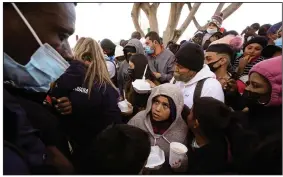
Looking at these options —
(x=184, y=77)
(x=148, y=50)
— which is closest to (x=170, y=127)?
(x=184, y=77)

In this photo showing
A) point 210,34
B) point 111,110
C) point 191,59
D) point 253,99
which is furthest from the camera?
point 210,34

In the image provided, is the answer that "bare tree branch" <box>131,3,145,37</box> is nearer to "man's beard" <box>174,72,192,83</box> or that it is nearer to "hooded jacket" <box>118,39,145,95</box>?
"hooded jacket" <box>118,39,145,95</box>

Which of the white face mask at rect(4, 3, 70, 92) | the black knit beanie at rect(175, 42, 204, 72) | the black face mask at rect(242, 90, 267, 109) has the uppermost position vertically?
the white face mask at rect(4, 3, 70, 92)

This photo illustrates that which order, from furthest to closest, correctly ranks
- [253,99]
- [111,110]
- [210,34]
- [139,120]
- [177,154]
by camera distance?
[210,34] < [139,120] < [111,110] < [253,99] < [177,154]

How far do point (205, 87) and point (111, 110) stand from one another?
2.48 feet

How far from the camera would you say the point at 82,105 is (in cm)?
177

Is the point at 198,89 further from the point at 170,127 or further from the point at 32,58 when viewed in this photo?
the point at 32,58

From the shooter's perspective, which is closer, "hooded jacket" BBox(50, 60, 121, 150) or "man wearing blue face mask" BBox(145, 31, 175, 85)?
"hooded jacket" BBox(50, 60, 121, 150)

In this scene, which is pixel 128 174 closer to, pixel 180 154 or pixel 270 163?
pixel 180 154

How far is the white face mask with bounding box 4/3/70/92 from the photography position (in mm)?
929

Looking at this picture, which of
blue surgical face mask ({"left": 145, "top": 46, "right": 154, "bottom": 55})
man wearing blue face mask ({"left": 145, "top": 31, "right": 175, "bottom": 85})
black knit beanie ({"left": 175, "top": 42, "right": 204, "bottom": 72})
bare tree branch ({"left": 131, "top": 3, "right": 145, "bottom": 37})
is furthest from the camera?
bare tree branch ({"left": 131, "top": 3, "right": 145, "bottom": 37})

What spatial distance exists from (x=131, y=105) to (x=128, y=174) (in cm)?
124

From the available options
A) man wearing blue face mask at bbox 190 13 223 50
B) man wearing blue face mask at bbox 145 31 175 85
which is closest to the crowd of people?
man wearing blue face mask at bbox 145 31 175 85

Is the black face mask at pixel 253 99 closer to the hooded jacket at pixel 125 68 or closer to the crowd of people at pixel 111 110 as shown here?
the crowd of people at pixel 111 110
